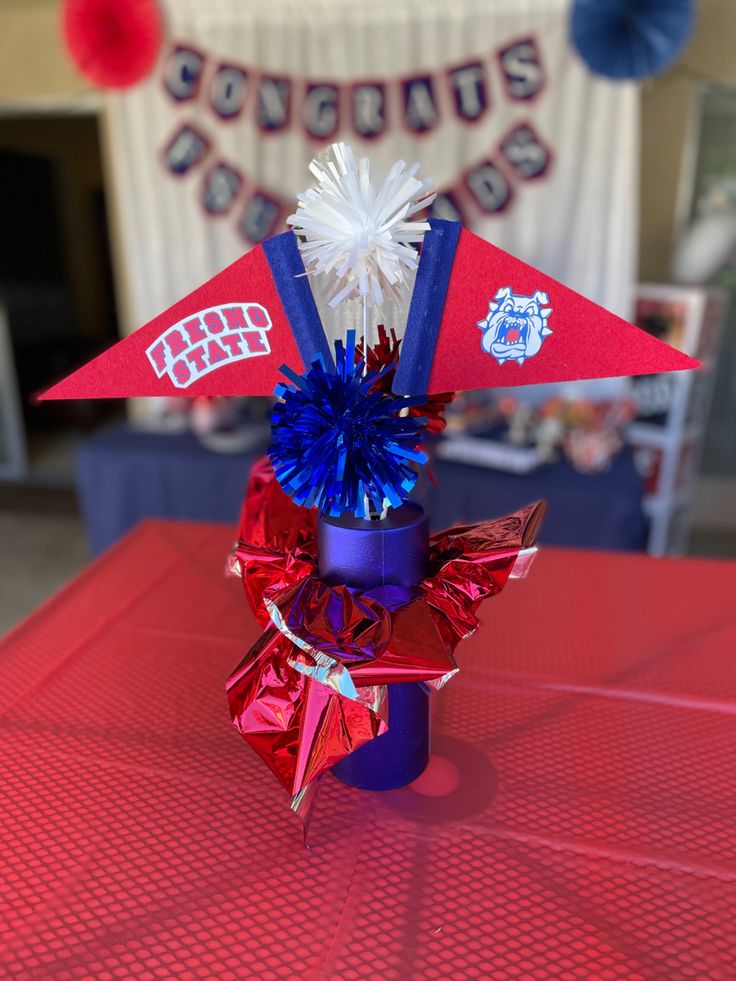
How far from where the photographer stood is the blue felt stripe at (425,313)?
22.6 inches

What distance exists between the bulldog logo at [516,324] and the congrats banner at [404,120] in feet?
7.83

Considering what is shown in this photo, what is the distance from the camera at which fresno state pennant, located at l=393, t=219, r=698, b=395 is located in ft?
1.85

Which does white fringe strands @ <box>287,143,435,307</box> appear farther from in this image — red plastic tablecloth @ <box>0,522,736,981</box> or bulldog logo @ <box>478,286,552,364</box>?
red plastic tablecloth @ <box>0,522,736,981</box>

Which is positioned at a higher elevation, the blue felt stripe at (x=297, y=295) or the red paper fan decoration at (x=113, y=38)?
the red paper fan decoration at (x=113, y=38)

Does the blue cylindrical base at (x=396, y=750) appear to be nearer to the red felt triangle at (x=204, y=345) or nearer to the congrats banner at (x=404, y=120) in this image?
the red felt triangle at (x=204, y=345)

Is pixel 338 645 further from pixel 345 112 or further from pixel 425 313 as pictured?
pixel 345 112

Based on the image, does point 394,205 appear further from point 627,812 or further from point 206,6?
point 206,6

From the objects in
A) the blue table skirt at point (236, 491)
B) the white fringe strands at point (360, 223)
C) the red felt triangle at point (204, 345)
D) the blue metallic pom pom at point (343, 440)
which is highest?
the white fringe strands at point (360, 223)

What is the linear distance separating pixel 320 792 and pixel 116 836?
0.56ft

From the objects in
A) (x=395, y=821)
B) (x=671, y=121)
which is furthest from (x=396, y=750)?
(x=671, y=121)

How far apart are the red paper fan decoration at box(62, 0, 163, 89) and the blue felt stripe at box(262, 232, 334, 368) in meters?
2.67

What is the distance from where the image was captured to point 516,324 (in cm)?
56

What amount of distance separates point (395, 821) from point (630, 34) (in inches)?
101

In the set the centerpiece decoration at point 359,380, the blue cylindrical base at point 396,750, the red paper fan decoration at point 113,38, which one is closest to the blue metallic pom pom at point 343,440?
the centerpiece decoration at point 359,380
